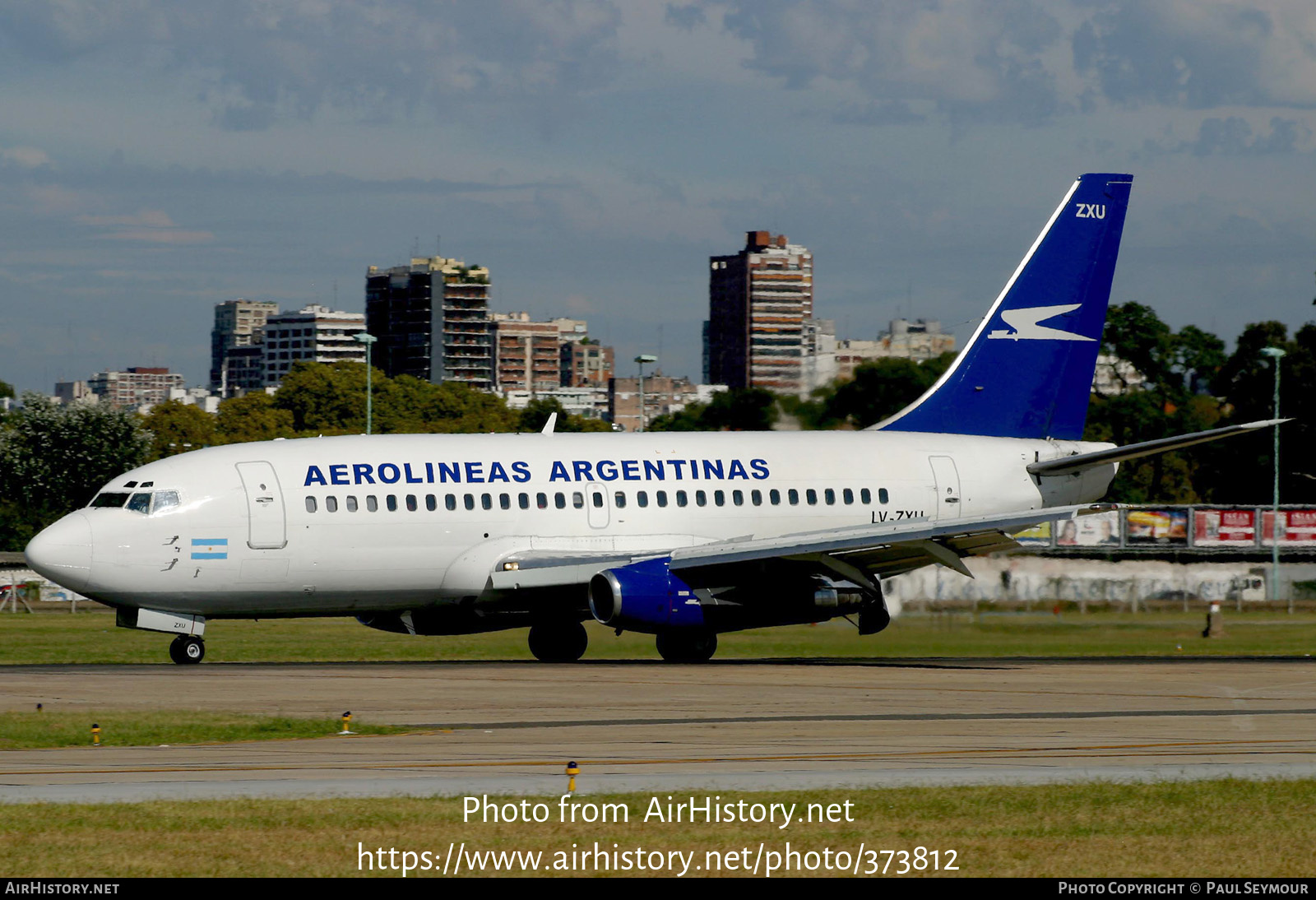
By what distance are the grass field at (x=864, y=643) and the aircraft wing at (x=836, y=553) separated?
2223 mm

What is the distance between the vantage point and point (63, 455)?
336ft

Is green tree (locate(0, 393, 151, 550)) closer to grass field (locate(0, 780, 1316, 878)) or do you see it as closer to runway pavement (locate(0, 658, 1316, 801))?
runway pavement (locate(0, 658, 1316, 801))

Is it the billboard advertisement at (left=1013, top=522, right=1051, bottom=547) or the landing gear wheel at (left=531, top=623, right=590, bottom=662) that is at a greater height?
the landing gear wheel at (left=531, top=623, right=590, bottom=662)

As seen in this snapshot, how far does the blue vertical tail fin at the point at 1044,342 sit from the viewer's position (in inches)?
1693

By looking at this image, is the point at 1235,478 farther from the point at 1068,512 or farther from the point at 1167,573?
the point at 1068,512

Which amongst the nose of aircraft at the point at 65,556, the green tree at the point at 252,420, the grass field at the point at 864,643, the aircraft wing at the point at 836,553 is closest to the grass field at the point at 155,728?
the nose of aircraft at the point at 65,556

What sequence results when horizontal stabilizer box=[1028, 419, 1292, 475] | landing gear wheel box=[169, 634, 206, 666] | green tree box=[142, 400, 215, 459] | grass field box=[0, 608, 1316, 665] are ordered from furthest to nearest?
green tree box=[142, 400, 215, 459] → grass field box=[0, 608, 1316, 665] → horizontal stabilizer box=[1028, 419, 1292, 475] → landing gear wheel box=[169, 634, 206, 666]

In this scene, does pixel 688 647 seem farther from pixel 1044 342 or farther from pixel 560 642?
pixel 1044 342

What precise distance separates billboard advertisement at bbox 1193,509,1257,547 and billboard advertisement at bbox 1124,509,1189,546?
0.58m

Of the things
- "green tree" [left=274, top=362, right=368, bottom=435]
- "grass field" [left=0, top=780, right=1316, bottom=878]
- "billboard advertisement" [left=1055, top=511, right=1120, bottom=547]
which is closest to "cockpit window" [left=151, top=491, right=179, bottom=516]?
"grass field" [left=0, top=780, right=1316, bottom=878]

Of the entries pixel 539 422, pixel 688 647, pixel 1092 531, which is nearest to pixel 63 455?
pixel 1092 531

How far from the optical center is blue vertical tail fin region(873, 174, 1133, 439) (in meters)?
43.0

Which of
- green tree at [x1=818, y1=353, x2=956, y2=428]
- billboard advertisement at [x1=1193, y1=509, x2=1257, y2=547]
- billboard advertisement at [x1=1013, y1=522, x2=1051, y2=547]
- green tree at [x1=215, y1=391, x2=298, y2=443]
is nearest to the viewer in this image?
green tree at [x1=818, y1=353, x2=956, y2=428]

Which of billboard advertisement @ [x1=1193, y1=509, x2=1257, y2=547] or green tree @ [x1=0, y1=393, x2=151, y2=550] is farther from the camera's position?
green tree @ [x1=0, y1=393, x2=151, y2=550]
